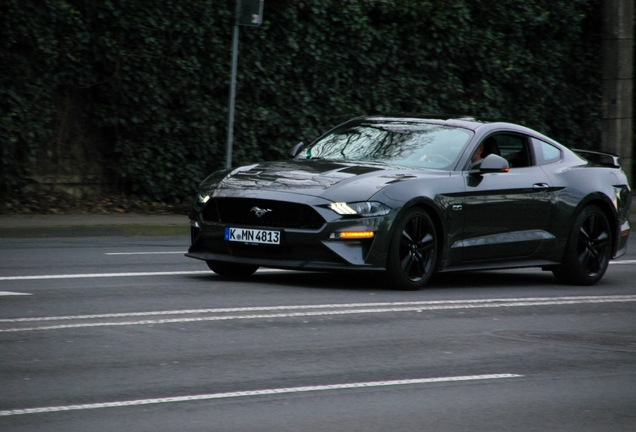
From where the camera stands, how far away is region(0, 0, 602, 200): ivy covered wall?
16.9 metres

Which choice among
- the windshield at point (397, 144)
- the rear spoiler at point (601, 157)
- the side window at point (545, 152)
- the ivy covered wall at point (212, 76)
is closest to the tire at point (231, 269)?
the windshield at point (397, 144)

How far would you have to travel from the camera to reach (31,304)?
8.58m

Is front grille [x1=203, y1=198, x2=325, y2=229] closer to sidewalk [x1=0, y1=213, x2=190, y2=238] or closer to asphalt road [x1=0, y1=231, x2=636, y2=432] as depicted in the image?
asphalt road [x1=0, y1=231, x2=636, y2=432]

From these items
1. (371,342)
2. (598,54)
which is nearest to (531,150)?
(371,342)

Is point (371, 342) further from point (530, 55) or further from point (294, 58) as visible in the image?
point (530, 55)

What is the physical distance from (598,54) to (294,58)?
23.9 feet

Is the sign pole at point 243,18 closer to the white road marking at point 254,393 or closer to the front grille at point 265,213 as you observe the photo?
the front grille at point 265,213

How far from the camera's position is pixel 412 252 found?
396 inches

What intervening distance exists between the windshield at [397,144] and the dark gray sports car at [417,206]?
0.05 ft

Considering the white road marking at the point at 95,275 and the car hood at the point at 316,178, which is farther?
the white road marking at the point at 95,275

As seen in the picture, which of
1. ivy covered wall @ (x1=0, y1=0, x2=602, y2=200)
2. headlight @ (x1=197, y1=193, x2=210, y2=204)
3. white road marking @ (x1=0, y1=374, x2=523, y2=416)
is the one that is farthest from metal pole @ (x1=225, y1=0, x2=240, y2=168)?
white road marking @ (x1=0, y1=374, x2=523, y2=416)

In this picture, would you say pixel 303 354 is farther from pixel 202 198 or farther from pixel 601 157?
pixel 601 157

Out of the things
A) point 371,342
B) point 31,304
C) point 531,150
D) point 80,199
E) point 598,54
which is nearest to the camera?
point 371,342

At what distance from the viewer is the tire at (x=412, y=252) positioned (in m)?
9.85
